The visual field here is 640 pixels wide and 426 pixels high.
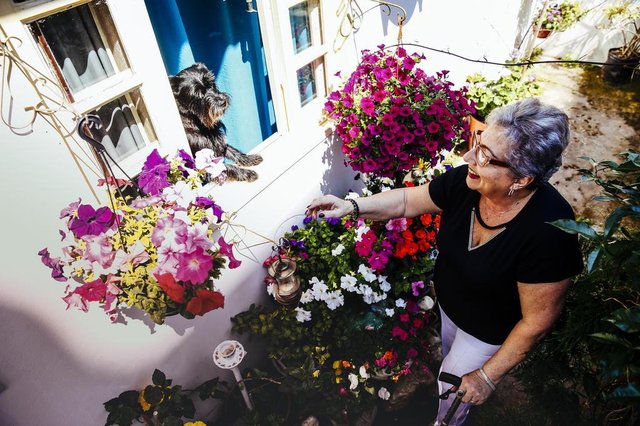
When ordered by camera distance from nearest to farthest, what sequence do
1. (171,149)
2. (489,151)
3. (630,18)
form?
(489,151) → (171,149) → (630,18)

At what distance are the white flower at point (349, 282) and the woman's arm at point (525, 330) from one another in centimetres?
90

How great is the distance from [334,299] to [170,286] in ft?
3.96

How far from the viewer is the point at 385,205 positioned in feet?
6.40

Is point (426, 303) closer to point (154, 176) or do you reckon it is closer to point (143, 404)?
point (143, 404)

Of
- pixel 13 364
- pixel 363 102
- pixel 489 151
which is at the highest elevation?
pixel 489 151

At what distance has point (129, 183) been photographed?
1548 millimetres

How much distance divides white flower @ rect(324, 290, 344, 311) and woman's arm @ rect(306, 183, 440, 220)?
25.5 inches

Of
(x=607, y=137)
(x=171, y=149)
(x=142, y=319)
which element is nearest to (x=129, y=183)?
(x=171, y=149)

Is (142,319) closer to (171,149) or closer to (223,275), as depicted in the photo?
(223,275)

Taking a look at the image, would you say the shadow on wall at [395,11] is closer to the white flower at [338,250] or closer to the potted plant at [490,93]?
the potted plant at [490,93]

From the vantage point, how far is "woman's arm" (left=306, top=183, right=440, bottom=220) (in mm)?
1893

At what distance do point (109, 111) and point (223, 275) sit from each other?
109 cm

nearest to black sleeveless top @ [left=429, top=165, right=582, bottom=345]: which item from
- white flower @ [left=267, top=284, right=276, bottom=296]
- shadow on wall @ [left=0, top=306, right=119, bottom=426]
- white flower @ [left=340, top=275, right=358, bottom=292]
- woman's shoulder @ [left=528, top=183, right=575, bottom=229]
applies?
woman's shoulder @ [left=528, top=183, right=575, bottom=229]

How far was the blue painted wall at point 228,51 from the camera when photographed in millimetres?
1698
